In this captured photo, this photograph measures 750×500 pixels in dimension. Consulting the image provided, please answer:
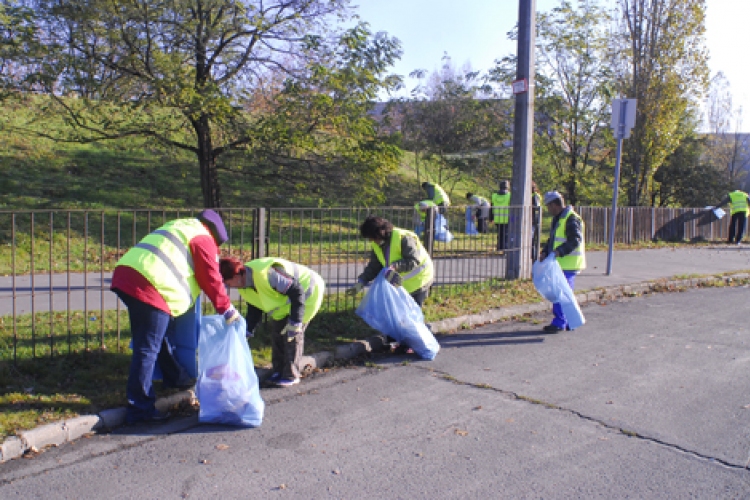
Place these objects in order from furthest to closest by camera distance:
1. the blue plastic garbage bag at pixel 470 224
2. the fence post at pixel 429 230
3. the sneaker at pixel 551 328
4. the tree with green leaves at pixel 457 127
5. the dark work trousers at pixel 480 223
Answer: the tree with green leaves at pixel 457 127 < the dark work trousers at pixel 480 223 < the blue plastic garbage bag at pixel 470 224 < the fence post at pixel 429 230 < the sneaker at pixel 551 328

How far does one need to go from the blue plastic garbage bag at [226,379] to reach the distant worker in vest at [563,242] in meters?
4.05

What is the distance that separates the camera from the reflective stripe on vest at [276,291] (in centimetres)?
491

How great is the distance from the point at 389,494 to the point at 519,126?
735 centimetres

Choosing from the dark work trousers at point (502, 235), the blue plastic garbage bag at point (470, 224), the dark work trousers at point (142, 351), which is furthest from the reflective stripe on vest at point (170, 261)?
the dark work trousers at point (502, 235)

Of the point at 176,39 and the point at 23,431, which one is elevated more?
the point at 176,39

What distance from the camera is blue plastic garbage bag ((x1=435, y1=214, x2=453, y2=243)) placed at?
837 cm

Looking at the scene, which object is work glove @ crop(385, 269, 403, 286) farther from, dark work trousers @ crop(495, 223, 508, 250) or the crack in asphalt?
dark work trousers @ crop(495, 223, 508, 250)

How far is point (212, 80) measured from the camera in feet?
39.1

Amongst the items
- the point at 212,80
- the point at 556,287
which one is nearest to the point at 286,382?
the point at 556,287

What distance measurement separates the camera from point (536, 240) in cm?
991

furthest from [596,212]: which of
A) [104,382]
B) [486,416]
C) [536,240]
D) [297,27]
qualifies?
[104,382]

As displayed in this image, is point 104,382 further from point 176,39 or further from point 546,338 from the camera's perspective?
point 176,39

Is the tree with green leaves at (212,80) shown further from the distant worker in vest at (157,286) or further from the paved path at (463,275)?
the distant worker in vest at (157,286)

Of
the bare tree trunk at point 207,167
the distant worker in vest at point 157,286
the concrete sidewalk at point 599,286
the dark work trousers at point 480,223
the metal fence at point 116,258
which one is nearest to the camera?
the concrete sidewalk at point 599,286
